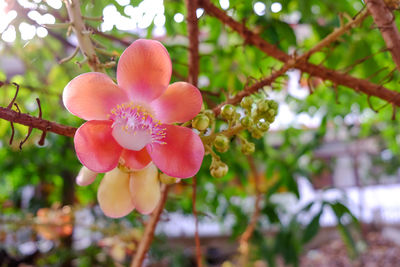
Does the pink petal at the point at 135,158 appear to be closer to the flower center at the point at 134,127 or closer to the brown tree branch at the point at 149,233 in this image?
the flower center at the point at 134,127

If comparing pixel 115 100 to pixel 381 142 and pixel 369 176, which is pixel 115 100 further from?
pixel 369 176

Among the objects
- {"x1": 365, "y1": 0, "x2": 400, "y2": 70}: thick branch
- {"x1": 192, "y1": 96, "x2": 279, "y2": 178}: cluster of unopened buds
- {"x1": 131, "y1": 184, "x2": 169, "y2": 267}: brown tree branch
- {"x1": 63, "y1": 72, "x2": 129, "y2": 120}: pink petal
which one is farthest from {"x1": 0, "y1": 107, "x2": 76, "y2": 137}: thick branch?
{"x1": 365, "y1": 0, "x2": 400, "y2": 70}: thick branch

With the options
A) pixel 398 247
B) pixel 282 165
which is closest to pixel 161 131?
pixel 282 165

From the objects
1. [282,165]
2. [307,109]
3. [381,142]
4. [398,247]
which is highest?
[307,109]

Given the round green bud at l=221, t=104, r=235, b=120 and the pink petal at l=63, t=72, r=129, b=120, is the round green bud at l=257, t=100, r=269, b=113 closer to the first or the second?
the round green bud at l=221, t=104, r=235, b=120

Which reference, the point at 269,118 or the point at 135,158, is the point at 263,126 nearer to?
the point at 269,118

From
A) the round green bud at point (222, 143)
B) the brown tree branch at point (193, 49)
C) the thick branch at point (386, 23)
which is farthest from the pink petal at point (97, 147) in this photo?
the thick branch at point (386, 23)
